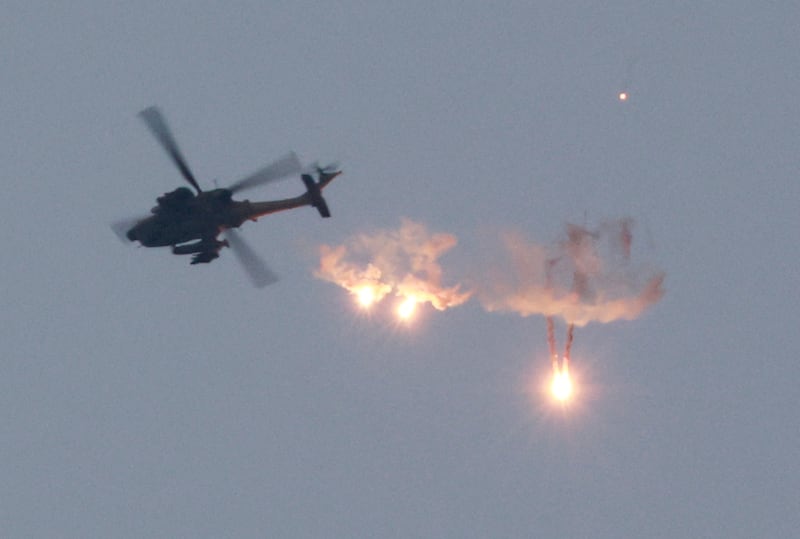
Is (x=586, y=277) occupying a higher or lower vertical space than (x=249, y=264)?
higher

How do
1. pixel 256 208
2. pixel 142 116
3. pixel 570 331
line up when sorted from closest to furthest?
pixel 142 116 < pixel 256 208 < pixel 570 331

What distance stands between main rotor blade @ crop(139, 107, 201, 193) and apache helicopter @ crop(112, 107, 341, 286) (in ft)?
0.23

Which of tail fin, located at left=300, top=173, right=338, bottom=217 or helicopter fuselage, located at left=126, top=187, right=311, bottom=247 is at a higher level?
tail fin, located at left=300, top=173, right=338, bottom=217

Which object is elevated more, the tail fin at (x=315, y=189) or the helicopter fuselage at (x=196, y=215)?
the tail fin at (x=315, y=189)

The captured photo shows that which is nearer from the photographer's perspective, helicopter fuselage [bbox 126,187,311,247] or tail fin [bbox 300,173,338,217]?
helicopter fuselage [bbox 126,187,311,247]

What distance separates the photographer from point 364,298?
73188mm

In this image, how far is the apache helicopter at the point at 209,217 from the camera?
62938mm

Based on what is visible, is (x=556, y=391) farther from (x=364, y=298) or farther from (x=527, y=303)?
(x=364, y=298)

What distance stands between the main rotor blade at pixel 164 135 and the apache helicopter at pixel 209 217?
0.07 m

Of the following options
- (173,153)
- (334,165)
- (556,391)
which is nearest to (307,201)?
(334,165)

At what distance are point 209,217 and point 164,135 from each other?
15.4 feet

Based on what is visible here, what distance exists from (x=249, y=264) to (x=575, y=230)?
18.3 metres

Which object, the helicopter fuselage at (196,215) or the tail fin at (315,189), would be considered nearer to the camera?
the helicopter fuselage at (196,215)

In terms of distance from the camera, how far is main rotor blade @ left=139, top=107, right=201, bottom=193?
6000 cm
